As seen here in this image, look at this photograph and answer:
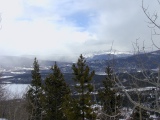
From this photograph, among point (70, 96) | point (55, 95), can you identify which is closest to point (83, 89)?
point (70, 96)

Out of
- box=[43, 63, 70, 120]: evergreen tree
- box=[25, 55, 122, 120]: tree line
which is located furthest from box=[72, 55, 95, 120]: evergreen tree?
box=[43, 63, 70, 120]: evergreen tree

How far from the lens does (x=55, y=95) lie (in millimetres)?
28000

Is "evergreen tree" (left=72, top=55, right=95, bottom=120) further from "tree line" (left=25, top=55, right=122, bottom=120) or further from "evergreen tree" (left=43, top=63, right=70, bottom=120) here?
"evergreen tree" (left=43, top=63, right=70, bottom=120)

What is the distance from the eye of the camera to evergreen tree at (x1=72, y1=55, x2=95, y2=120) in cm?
2212

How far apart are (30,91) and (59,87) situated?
852cm

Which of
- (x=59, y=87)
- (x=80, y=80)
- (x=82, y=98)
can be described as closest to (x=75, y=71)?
(x=80, y=80)

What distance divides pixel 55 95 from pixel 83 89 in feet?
20.8

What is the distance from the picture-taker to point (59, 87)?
92.7 ft

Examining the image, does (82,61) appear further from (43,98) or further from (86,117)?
(43,98)

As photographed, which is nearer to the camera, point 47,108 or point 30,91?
point 47,108

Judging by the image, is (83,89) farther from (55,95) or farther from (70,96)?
(55,95)

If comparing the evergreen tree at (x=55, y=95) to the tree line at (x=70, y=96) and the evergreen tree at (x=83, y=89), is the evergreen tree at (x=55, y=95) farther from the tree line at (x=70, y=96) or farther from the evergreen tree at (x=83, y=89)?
the evergreen tree at (x=83, y=89)

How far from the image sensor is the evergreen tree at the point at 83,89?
22.1 meters

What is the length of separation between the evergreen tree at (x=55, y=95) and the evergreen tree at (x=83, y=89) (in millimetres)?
4924
